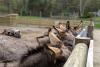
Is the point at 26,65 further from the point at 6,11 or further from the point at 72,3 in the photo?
the point at 72,3

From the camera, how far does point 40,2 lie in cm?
6062

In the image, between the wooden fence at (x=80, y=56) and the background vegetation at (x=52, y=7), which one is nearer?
the wooden fence at (x=80, y=56)

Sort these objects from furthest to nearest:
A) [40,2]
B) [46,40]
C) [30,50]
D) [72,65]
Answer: [40,2] → [46,40] → [30,50] → [72,65]

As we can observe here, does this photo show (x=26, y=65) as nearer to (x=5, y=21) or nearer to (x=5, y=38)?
(x=5, y=38)

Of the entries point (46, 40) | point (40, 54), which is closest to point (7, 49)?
point (40, 54)

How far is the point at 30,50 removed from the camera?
4.80 metres

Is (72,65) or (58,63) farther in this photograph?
(58,63)

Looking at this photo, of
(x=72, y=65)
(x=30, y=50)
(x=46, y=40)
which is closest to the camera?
(x=72, y=65)

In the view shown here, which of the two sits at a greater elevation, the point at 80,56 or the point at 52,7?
the point at 52,7

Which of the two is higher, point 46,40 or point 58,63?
point 46,40

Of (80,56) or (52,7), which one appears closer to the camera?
(80,56)

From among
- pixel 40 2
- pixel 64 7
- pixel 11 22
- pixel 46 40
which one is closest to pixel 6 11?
pixel 40 2

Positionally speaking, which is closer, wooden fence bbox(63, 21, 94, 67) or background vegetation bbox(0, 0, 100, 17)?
wooden fence bbox(63, 21, 94, 67)

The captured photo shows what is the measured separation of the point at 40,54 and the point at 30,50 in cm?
30
